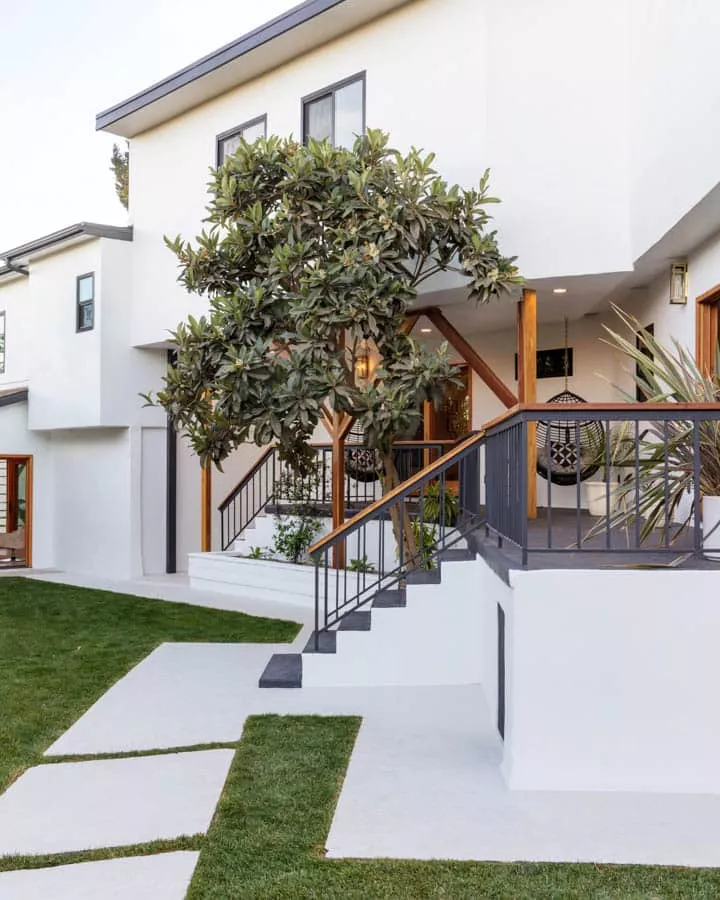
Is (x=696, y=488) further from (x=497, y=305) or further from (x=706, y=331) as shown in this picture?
(x=497, y=305)

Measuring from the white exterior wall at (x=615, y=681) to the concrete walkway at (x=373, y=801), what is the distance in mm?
137

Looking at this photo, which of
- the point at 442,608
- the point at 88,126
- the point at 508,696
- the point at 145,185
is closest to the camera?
the point at 508,696

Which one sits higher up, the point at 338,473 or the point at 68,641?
the point at 338,473

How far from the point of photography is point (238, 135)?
1196 cm

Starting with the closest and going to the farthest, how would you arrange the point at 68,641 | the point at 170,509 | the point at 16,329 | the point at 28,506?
the point at 68,641, the point at 170,509, the point at 28,506, the point at 16,329

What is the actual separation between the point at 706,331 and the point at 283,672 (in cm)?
467

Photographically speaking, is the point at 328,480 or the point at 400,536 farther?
the point at 328,480

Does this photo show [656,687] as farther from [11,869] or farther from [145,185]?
[145,185]

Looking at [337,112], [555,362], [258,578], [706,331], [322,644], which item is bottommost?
[258,578]

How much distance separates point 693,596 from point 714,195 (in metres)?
2.97

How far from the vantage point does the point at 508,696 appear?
16.0 feet

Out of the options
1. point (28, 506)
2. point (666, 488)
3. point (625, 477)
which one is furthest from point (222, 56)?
point (666, 488)

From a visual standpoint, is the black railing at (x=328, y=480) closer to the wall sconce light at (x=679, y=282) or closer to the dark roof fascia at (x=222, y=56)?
the wall sconce light at (x=679, y=282)

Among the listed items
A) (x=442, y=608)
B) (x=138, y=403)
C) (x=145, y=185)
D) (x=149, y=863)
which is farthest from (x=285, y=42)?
(x=149, y=863)
